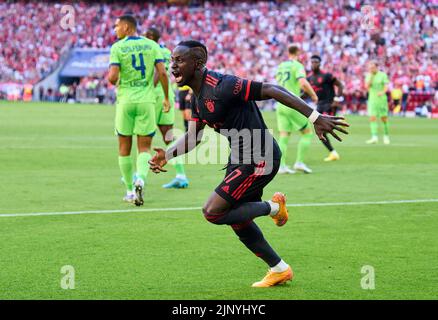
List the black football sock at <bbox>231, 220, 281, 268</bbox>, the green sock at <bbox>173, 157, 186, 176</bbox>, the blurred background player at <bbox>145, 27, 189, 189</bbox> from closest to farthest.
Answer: the black football sock at <bbox>231, 220, 281, 268</bbox>, the blurred background player at <bbox>145, 27, 189, 189</bbox>, the green sock at <bbox>173, 157, 186, 176</bbox>

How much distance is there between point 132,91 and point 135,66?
0.36 meters

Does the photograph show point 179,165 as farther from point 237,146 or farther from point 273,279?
point 273,279

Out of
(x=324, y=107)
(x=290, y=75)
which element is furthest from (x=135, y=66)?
(x=324, y=107)

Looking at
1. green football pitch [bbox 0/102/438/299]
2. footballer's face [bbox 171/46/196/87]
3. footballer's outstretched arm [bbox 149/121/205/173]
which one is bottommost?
green football pitch [bbox 0/102/438/299]

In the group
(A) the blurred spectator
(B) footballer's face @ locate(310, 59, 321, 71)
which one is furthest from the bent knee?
(A) the blurred spectator

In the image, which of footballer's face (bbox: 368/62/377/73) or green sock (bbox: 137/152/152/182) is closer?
green sock (bbox: 137/152/152/182)

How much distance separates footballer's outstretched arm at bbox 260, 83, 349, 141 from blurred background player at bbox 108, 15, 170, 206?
5408mm

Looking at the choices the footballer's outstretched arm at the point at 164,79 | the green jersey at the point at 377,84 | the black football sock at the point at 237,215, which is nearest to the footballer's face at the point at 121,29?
the footballer's outstretched arm at the point at 164,79

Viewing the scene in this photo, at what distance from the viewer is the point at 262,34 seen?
55.2 metres

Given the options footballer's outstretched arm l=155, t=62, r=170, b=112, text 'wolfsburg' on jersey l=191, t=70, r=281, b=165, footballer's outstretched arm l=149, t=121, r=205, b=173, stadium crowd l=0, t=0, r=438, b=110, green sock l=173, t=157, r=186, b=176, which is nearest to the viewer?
text 'wolfsburg' on jersey l=191, t=70, r=281, b=165

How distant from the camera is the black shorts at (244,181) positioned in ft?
22.1

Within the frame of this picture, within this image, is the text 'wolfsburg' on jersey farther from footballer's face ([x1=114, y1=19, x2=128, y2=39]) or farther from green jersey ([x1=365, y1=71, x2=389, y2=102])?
green jersey ([x1=365, y1=71, x2=389, y2=102])

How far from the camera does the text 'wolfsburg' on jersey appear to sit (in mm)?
6641

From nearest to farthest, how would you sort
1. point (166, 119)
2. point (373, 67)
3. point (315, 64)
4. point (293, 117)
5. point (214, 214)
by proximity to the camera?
point (214, 214) → point (166, 119) → point (293, 117) → point (315, 64) → point (373, 67)
